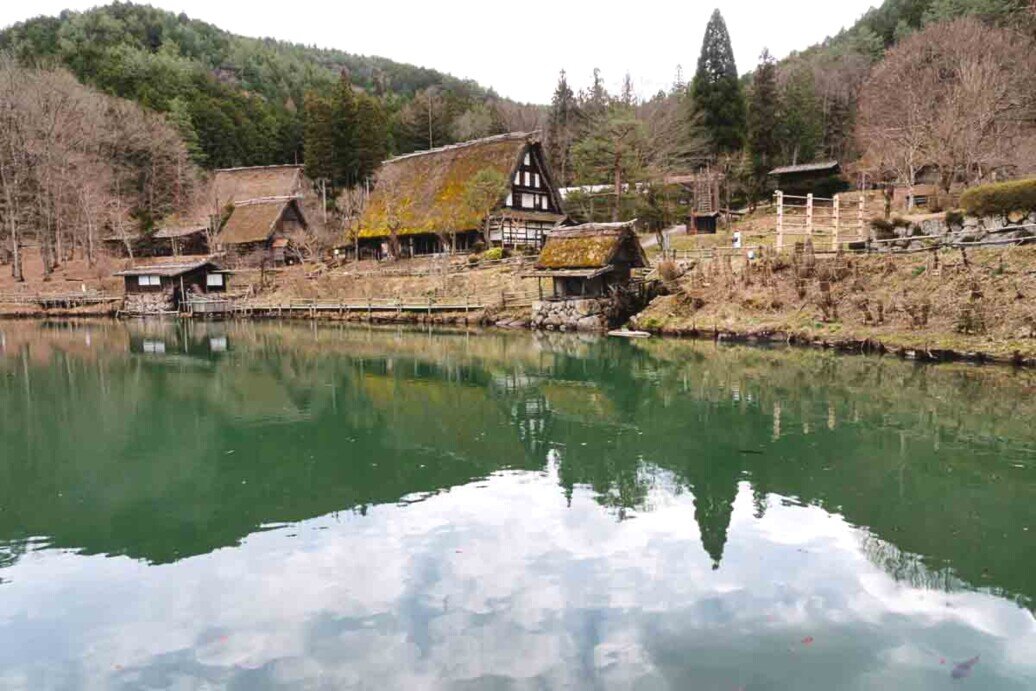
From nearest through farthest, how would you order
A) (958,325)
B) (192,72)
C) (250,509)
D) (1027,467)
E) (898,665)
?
(898,665) < (250,509) < (1027,467) < (958,325) < (192,72)

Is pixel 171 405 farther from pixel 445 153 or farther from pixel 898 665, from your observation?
pixel 445 153

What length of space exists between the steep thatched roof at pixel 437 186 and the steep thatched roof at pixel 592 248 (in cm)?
1075

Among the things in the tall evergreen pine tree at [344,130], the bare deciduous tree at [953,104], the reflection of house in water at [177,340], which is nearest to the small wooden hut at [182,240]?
the tall evergreen pine tree at [344,130]

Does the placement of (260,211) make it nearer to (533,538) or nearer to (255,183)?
(255,183)

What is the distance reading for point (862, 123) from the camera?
138ft

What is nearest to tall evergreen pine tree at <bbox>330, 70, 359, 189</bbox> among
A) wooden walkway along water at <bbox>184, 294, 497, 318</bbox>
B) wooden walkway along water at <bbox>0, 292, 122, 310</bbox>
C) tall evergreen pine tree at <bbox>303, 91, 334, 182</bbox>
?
tall evergreen pine tree at <bbox>303, 91, 334, 182</bbox>

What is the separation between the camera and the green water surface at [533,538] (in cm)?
509

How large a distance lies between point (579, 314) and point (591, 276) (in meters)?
1.99

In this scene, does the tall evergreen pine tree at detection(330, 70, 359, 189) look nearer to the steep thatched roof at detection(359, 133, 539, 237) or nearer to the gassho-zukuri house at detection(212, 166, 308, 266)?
the gassho-zukuri house at detection(212, 166, 308, 266)

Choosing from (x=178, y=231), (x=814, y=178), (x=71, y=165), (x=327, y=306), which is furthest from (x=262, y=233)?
(x=814, y=178)

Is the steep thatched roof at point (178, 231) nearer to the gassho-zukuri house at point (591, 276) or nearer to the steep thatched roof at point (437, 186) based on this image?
the steep thatched roof at point (437, 186)

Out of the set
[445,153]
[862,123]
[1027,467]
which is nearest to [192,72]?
[445,153]

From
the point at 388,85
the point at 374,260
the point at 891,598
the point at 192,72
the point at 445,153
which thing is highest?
the point at 388,85

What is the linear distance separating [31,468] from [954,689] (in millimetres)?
12264
